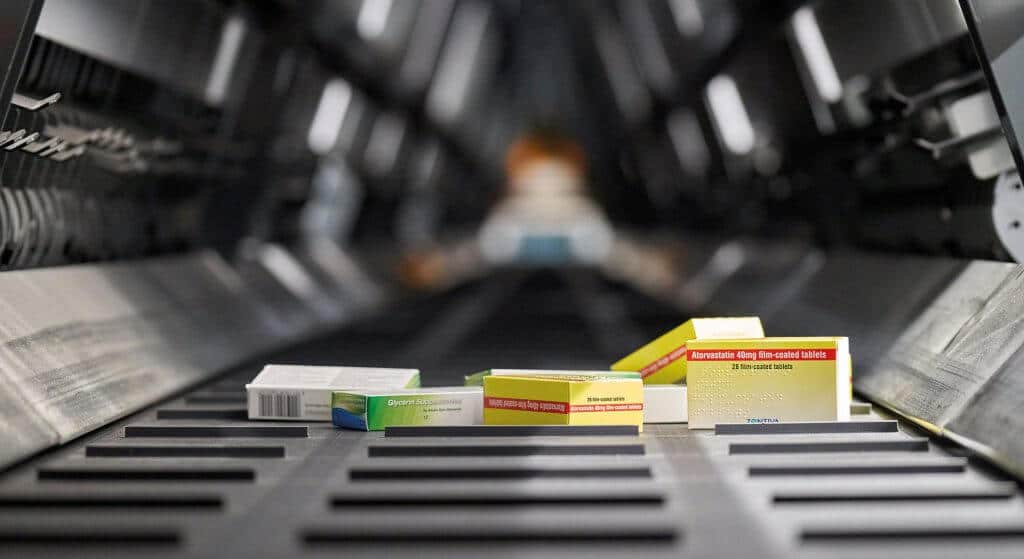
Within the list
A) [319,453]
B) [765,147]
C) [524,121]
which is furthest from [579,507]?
[524,121]

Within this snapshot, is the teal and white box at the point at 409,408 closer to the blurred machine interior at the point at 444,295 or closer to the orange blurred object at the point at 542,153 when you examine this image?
the blurred machine interior at the point at 444,295

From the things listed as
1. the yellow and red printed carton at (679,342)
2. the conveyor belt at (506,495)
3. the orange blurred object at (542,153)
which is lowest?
the conveyor belt at (506,495)

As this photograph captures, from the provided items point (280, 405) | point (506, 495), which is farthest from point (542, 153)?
point (506, 495)

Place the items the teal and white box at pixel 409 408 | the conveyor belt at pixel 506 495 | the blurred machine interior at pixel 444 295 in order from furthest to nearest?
the teal and white box at pixel 409 408 → the blurred machine interior at pixel 444 295 → the conveyor belt at pixel 506 495

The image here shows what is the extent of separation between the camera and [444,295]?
14523mm

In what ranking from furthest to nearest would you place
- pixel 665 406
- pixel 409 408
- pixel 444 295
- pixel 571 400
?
pixel 444 295
pixel 665 406
pixel 409 408
pixel 571 400

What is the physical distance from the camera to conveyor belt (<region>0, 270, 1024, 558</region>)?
8.85 ft

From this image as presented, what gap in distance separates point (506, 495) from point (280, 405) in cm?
150

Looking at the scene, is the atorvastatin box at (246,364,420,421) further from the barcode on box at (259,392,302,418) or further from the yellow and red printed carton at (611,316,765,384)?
the yellow and red printed carton at (611,316,765,384)

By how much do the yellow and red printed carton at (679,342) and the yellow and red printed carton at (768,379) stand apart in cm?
25

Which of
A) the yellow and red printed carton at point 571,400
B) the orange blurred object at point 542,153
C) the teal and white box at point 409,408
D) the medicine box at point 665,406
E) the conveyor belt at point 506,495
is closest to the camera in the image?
the conveyor belt at point 506,495

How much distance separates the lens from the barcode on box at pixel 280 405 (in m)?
4.38

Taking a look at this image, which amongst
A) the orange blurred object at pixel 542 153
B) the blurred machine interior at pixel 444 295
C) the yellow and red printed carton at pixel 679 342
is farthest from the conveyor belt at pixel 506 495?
the orange blurred object at pixel 542 153

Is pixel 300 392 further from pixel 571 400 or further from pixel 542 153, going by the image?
pixel 542 153
